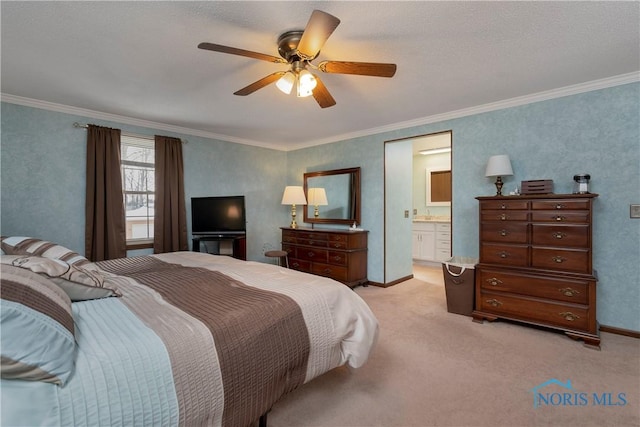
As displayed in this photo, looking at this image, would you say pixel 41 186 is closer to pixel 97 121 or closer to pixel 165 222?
pixel 97 121

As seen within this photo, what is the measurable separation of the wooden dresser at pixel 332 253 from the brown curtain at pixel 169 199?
5.63 ft

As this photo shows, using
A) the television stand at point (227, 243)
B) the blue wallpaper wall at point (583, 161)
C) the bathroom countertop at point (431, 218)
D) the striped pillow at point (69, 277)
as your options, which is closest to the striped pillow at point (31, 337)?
the striped pillow at point (69, 277)

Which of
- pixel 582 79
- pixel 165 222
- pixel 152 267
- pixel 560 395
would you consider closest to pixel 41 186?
pixel 165 222

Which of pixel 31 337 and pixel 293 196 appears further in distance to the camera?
pixel 293 196

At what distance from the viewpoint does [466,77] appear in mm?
2787

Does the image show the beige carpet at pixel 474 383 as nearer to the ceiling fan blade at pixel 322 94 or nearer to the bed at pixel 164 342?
the bed at pixel 164 342

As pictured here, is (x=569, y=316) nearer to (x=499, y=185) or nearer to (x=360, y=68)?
(x=499, y=185)

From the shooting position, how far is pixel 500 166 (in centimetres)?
324

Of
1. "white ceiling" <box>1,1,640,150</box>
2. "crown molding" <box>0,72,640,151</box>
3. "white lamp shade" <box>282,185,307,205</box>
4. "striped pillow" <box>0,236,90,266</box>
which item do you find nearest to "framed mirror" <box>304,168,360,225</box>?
"white lamp shade" <box>282,185,307,205</box>

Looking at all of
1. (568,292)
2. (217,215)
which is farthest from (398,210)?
(217,215)

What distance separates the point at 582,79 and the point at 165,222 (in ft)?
16.4

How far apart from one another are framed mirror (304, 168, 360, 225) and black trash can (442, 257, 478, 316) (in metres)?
1.73

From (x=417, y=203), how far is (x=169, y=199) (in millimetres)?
4952

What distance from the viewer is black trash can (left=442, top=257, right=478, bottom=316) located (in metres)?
3.33
